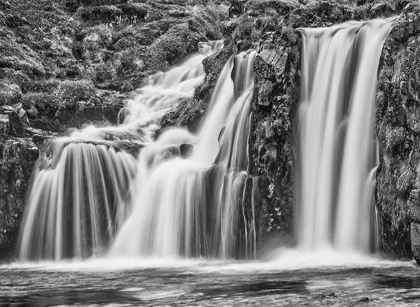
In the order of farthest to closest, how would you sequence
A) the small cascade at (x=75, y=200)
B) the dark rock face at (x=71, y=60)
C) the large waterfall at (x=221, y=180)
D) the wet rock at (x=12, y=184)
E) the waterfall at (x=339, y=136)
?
the dark rock face at (x=71, y=60) < the wet rock at (x=12, y=184) < the small cascade at (x=75, y=200) < the large waterfall at (x=221, y=180) < the waterfall at (x=339, y=136)

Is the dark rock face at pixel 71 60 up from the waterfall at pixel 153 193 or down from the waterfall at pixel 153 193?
up

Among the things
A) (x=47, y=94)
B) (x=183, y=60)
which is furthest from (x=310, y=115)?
(x=183, y=60)

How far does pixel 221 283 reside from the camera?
1124 cm

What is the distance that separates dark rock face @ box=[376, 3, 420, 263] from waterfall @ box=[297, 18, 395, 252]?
2.05ft

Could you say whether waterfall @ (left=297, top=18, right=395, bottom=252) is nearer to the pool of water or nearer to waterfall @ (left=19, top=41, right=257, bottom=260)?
the pool of water

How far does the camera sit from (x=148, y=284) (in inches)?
456

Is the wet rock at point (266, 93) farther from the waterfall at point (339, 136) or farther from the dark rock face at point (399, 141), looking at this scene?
the dark rock face at point (399, 141)

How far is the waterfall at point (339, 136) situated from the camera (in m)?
14.8

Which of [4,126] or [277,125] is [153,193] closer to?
[277,125]

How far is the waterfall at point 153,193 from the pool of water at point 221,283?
1.15 metres

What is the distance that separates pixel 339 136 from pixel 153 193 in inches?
246

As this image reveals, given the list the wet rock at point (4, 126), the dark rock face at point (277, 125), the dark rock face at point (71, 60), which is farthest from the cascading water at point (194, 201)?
the wet rock at point (4, 126)

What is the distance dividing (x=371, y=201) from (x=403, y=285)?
4692mm

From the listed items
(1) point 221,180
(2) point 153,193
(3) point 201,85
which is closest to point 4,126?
(2) point 153,193
